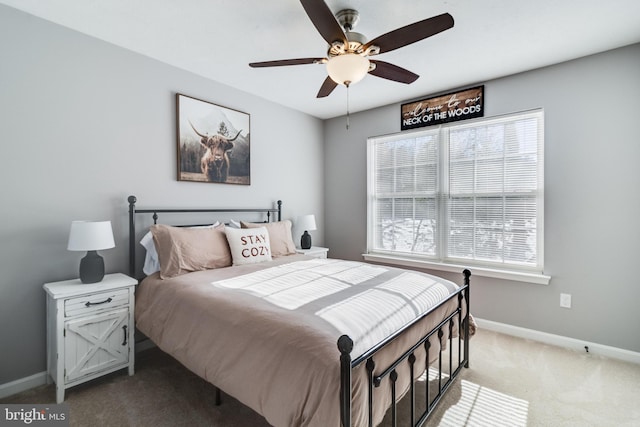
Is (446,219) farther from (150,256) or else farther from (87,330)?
(87,330)

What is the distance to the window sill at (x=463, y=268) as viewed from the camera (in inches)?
111

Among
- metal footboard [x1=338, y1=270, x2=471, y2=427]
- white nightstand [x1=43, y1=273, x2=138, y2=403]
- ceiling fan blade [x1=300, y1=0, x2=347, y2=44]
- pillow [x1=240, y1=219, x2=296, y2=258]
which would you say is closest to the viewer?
metal footboard [x1=338, y1=270, x2=471, y2=427]

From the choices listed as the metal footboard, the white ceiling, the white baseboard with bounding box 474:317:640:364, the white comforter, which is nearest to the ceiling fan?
the white ceiling

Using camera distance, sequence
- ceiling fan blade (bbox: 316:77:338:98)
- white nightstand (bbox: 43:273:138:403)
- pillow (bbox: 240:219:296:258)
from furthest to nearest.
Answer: pillow (bbox: 240:219:296:258)
ceiling fan blade (bbox: 316:77:338:98)
white nightstand (bbox: 43:273:138:403)

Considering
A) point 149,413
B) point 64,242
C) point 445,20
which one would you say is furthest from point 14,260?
point 445,20

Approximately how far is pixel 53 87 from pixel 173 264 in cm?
155

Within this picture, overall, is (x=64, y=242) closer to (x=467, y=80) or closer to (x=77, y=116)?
(x=77, y=116)

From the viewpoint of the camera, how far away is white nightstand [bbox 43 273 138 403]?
6.25 feet

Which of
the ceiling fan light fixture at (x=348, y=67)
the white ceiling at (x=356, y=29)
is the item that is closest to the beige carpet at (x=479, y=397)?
the ceiling fan light fixture at (x=348, y=67)

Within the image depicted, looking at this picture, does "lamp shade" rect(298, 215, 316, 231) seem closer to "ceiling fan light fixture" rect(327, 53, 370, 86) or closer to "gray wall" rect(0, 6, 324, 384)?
"gray wall" rect(0, 6, 324, 384)

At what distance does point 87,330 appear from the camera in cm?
201

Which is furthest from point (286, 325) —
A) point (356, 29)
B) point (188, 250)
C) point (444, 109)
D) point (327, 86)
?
point (444, 109)

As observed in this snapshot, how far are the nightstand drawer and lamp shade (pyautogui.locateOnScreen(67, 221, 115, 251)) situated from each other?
33 centimetres

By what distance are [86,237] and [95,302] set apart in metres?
0.45
